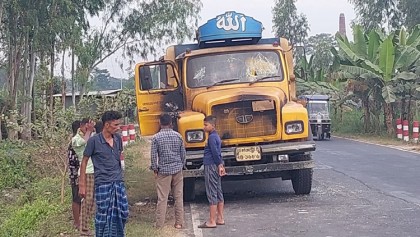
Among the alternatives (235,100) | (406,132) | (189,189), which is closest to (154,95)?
(235,100)

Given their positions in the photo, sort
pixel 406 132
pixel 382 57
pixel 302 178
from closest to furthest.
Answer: pixel 302 178
pixel 406 132
pixel 382 57

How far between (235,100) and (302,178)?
1943 mm

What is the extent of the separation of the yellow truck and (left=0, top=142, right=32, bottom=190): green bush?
5035 mm

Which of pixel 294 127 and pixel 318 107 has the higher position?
pixel 318 107

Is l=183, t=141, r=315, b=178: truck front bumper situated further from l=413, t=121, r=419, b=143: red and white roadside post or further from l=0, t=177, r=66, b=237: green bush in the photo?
l=413, t=121, r=419, b=143: red and white roadside post

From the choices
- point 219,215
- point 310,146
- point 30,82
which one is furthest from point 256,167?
point 30,82

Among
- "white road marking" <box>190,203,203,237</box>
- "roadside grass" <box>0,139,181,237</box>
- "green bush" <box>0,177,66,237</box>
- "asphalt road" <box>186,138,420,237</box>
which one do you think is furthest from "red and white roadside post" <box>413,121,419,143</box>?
"white road marking" <box>190,203,203,237</box>

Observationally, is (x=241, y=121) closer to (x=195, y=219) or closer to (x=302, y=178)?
(x=302, y=178)

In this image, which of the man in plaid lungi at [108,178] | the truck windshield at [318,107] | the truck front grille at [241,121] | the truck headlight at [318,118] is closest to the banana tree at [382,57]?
the truck headlight at [318,118]

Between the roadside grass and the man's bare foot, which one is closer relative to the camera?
the roadside grass

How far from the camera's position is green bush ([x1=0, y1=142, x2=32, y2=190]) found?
15961 millimetres

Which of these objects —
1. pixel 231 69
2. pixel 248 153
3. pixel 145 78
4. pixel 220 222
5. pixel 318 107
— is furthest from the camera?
pixel 318 107

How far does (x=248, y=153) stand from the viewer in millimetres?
11266

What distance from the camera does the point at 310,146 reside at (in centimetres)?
1134
